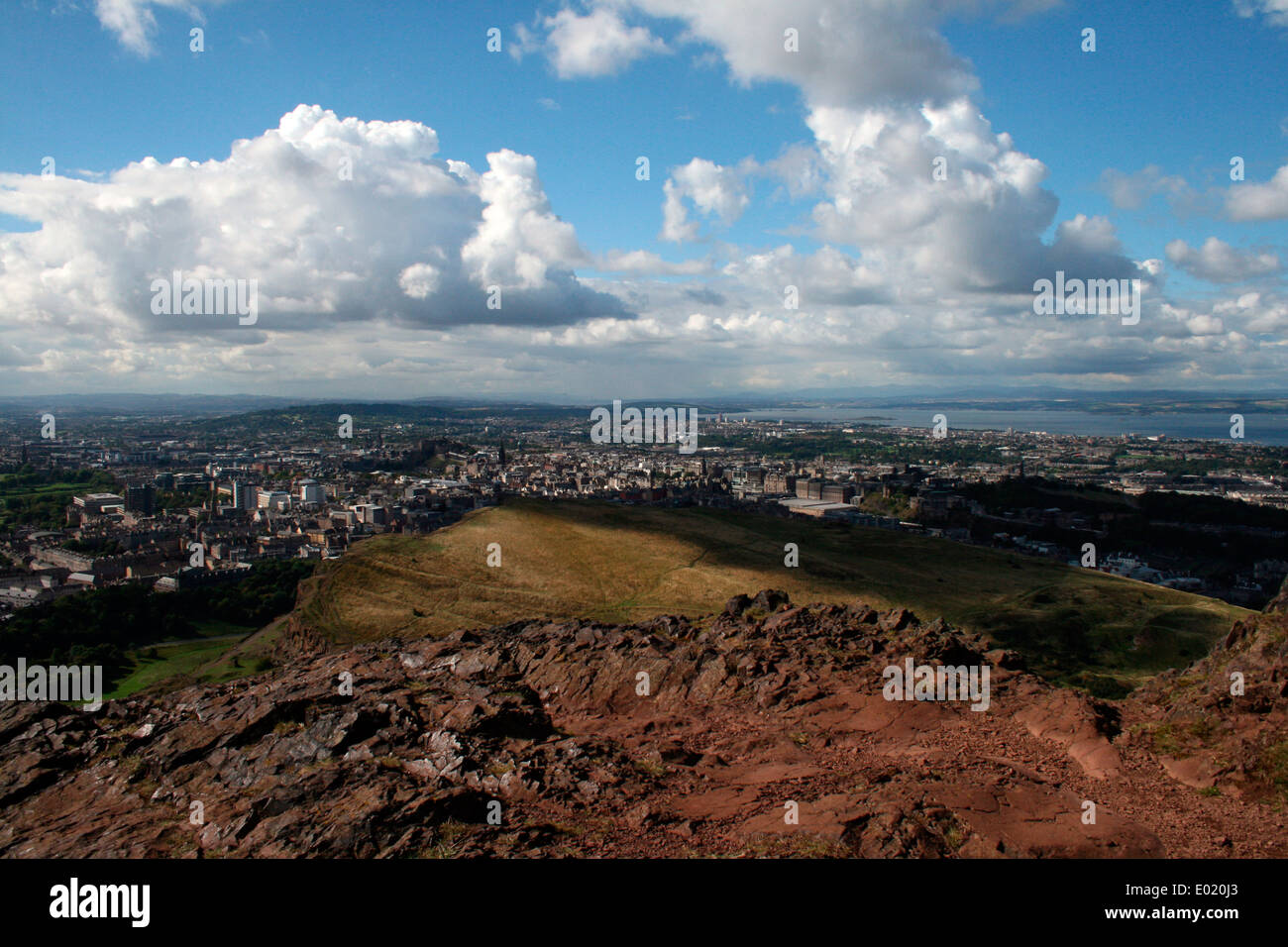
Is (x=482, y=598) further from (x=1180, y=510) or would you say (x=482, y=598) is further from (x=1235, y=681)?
(x=1180, y=510)

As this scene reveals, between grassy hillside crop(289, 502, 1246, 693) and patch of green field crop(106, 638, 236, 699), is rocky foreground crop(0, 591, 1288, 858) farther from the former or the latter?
patch of green field crop(106, 638, 236, 699)

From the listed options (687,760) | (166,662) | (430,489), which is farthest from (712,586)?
(430,489)

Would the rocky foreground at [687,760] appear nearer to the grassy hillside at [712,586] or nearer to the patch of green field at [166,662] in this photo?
the grassy hillside at [712,586]

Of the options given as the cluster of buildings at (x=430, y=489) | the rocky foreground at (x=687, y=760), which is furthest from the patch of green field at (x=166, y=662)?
the rocky foreground at (x=687, y=760)

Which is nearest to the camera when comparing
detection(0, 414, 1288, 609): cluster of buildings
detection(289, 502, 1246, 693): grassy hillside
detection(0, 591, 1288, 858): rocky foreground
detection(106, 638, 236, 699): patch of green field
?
detection(0, 591, 1288, 858): rocky foreground

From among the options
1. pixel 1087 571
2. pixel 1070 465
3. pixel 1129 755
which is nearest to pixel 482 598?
pixel 1129 755

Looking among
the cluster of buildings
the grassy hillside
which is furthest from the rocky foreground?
the cluster of buildings
